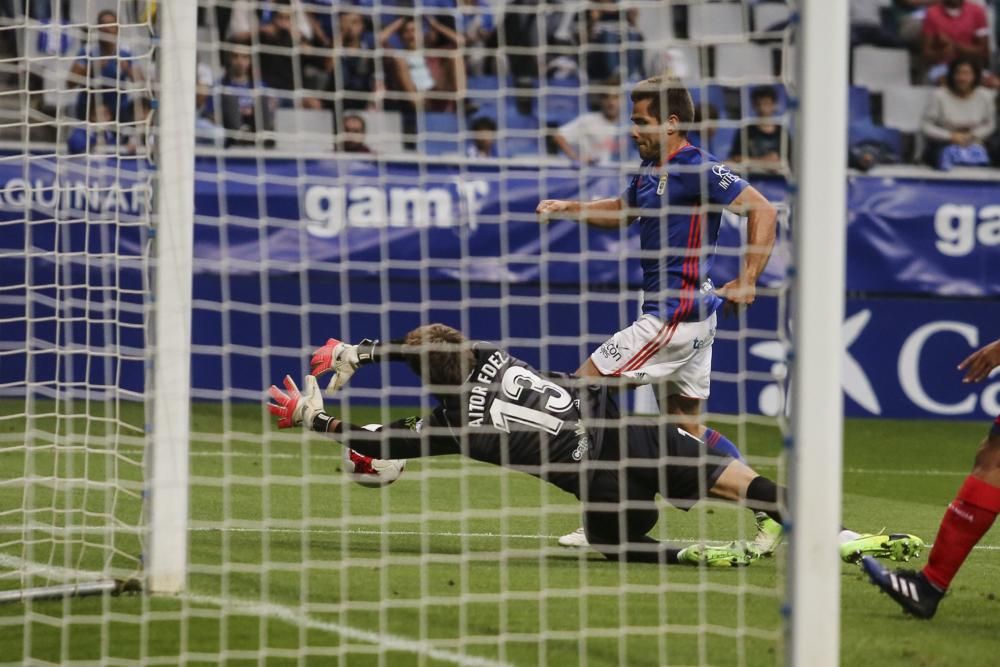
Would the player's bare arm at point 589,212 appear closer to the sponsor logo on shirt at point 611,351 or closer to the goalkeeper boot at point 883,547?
the sponsor logo on shirt at point 611,351

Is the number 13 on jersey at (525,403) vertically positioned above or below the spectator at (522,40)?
below

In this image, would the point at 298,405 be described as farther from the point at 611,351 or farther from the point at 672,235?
the point at 672,235

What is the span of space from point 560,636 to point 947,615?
1.59m

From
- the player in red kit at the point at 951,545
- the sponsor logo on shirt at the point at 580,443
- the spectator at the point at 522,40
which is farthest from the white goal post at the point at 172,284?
the spectator at the point at 522,40

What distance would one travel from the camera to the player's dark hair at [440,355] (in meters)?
6.27

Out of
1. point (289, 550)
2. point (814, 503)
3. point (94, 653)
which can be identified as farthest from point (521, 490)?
point (814, 503)

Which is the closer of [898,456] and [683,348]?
[683,348]


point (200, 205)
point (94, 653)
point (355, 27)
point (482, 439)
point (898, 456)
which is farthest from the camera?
point (355, 27)

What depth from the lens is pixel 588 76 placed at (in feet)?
49.2

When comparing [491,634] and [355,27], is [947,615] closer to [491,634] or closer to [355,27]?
[491,634]

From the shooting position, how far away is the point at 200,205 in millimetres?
12086

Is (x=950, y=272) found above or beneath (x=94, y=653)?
above

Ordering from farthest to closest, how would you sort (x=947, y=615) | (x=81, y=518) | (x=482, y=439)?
1. (x=81, y=518)
2. (x=482, y=439)
3. (x=947, y=615)

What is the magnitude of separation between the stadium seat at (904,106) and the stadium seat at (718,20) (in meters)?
1.60
